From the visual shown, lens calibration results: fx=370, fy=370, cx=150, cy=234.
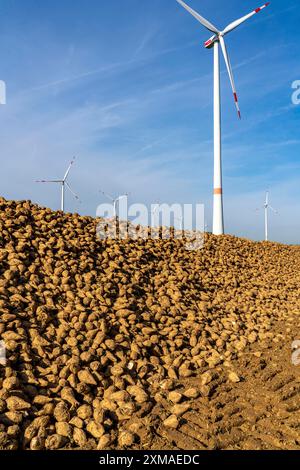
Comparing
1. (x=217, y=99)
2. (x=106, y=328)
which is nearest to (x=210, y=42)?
(x=217, y=99)

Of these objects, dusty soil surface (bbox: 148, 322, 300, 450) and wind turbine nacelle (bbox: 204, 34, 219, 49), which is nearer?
dusty soil surface (bbox: 148, 322, 300, 450)

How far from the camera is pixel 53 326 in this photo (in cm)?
594

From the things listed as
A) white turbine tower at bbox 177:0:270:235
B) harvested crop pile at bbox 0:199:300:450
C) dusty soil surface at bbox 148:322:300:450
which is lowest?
dusty soil surface at bbox 148:322:300:450

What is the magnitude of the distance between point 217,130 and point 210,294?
1236 cm

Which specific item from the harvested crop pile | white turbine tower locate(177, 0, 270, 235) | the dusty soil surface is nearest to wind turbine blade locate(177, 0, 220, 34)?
white turbine tower locate(177, 0, 270, 235)

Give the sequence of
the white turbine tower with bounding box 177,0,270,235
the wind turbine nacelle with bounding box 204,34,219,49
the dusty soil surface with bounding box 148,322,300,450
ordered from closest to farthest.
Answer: the dusty soil surface with bounding box 148,322,300,450 < the white turbine tower with bounding box 177,0,270,235 < the wind turbine nacelle with bounding box 204,34,219,49

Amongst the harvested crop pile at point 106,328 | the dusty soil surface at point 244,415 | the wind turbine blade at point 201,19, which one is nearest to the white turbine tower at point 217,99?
the wind turbine blade at point 201,19

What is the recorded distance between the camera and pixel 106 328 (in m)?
6.12

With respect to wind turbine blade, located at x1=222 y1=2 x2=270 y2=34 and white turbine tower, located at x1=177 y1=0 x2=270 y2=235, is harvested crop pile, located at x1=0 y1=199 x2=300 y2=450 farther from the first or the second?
wind turbine blade, located at x1=222 y1=2 x2=270 y2=34

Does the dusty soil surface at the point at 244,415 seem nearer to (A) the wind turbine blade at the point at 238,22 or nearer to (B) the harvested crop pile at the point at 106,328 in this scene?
(B) the harvested crop pile at the point at 106,328

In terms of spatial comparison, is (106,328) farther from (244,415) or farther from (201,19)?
(201,19)

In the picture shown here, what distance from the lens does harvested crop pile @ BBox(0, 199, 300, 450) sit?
14.3 ft
